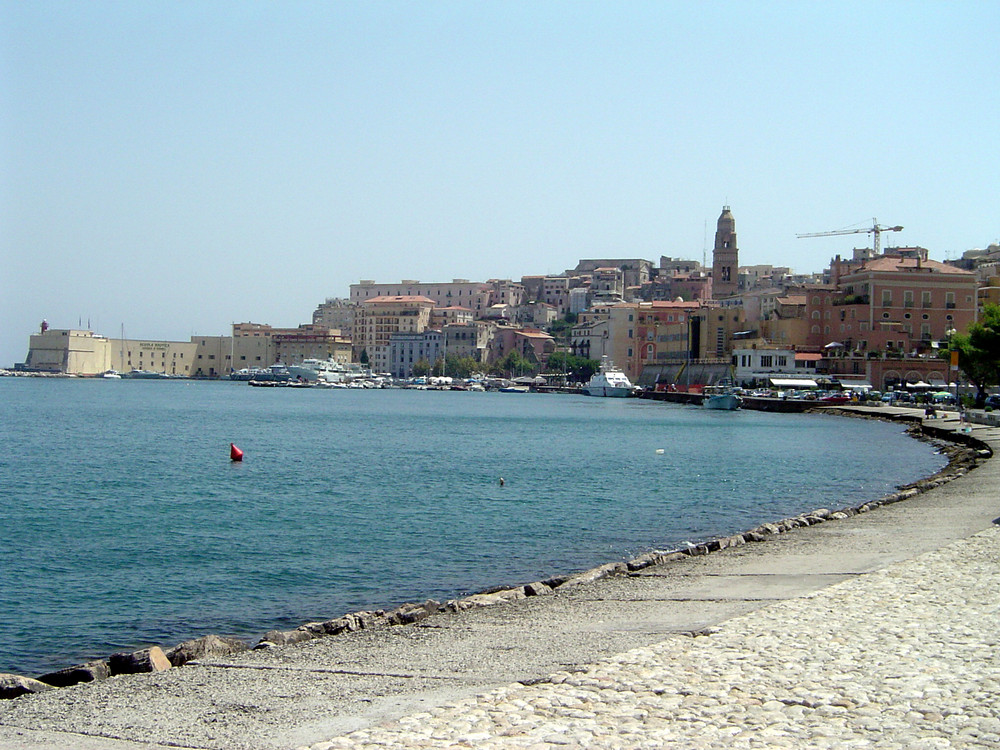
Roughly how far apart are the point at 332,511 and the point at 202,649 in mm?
13560

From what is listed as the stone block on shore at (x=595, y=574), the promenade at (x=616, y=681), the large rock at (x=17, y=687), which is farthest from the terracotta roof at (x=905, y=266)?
the large rock at (x=17, y=687)

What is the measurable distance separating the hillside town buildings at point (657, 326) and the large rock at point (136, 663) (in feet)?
256

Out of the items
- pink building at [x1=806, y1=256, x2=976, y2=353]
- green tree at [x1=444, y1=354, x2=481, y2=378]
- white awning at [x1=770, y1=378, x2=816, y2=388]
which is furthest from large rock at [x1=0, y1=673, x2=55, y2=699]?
green tree at [x1=444, y1=354, x2=481, y2=378]

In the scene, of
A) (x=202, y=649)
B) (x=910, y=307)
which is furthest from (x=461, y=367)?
(x=202, y=649)

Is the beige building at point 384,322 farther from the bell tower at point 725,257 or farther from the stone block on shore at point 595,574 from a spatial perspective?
the stone block on shore at point 595,574

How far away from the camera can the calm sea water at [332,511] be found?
13734 mm

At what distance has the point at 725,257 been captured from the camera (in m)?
123

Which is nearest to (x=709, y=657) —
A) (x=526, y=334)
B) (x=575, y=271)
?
(x=526, y=334)

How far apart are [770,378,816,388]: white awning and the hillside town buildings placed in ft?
2.56

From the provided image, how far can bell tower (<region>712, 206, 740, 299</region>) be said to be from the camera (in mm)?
122438

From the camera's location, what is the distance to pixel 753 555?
48.7 ft

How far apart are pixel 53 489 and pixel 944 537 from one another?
21.1 meters

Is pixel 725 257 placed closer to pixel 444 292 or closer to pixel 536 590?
pixel 444 292

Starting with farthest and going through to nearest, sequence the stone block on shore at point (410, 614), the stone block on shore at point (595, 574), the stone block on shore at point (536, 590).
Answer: the stone block on shore at point (595, 574), the stone block on shore at point (536, 590), the stone block on shore at point (410, 614)
